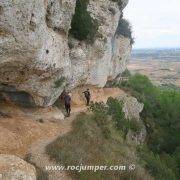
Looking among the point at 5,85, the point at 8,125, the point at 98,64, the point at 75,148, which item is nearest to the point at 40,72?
→ the point at 5,85

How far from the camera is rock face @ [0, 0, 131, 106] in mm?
19952

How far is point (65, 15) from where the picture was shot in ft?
86.9

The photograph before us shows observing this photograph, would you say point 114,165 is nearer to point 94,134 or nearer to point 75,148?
point 75,148

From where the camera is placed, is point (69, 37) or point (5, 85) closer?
point (5, 85)

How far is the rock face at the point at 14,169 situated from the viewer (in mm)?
15828

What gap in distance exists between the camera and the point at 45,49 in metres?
23.6

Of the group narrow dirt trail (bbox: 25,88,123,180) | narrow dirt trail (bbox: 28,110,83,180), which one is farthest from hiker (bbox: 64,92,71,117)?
narrow dirt trail (bbox: 28,110,83,180)

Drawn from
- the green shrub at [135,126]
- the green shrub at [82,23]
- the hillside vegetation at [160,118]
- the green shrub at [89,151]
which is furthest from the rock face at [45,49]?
the hillside vegetation at [160,118]

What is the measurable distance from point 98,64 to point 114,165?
17254 mm

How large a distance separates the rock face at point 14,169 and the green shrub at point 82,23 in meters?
15.6

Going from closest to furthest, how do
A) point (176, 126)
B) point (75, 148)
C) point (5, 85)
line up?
point (75, 148) < point (5, 85) < point (176, 126)

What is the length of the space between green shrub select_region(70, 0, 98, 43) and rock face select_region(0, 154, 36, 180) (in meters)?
15.6

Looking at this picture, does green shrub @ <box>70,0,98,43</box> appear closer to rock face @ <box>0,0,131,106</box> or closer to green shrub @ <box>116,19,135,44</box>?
rock face @ <box>0,0,131,106</box>

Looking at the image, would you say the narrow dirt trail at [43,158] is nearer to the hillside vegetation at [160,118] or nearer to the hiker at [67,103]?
the hiker at [67,103]
